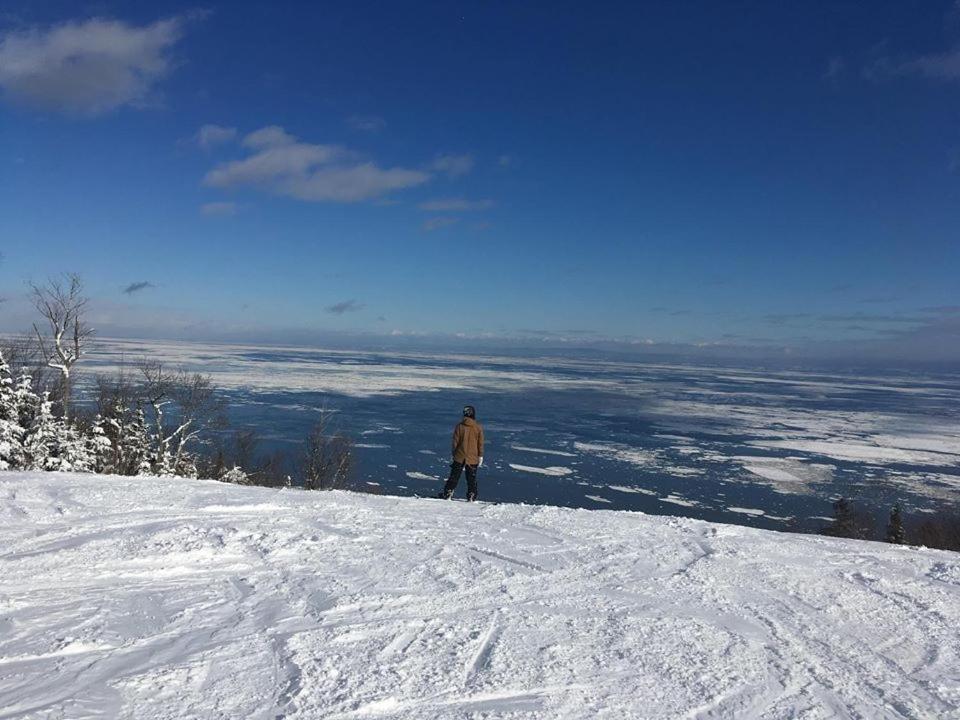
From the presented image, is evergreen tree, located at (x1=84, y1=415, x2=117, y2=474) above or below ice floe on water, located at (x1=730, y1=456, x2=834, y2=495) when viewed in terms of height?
above

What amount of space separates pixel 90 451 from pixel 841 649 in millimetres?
20160

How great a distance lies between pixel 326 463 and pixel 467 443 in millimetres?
22333

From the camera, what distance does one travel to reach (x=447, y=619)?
3889mm

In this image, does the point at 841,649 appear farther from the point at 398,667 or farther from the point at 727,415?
the point at 727,415

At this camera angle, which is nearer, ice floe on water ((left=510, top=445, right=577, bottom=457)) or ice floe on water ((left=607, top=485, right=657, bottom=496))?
ice floe on water ((left=607, top=485, right=657, bottom=496))

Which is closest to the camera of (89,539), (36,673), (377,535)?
(36,673)

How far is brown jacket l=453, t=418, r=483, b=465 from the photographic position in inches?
356

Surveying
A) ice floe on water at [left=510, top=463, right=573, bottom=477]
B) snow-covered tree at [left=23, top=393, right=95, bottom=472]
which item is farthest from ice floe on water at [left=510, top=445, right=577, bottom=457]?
snow-covered tree at [left=23, top=393, right=95, bottom=472]

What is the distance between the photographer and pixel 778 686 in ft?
10.7

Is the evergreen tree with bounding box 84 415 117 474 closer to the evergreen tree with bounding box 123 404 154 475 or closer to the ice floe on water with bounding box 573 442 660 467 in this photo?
the evergreen tree with bounding box 123 404 154 475

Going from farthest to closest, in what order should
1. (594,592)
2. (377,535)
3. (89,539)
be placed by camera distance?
(377,535) → (89,539) → (594,592)

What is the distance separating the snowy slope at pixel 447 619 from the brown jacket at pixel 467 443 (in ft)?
8.55

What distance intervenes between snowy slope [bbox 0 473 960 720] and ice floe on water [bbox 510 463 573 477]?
28475 mm

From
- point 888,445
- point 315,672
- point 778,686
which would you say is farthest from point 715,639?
point 888,445
